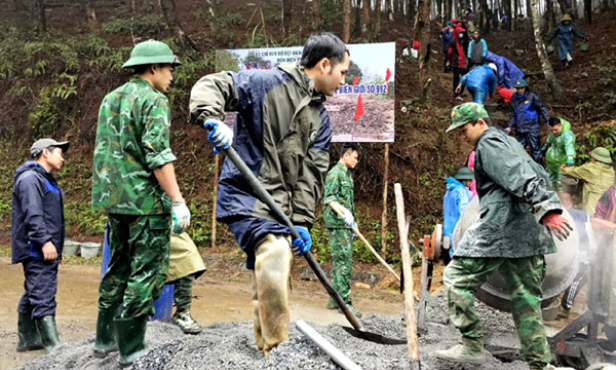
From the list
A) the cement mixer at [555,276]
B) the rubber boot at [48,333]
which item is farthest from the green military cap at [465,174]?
Result: the rubber boot at [48,333]

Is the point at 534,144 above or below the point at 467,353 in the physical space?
above

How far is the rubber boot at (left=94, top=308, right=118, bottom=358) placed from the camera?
388cm

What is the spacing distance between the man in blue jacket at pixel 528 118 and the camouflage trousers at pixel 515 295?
768 centimetres

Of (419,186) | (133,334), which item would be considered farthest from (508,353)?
(419,186)

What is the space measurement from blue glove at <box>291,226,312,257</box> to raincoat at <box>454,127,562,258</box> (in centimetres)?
114

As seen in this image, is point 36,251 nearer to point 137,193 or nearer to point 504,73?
point 137,193

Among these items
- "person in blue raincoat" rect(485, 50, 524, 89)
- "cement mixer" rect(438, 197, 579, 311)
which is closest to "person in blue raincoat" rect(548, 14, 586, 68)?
"person in blue raincoat" rect(485, 50, 524, 89)

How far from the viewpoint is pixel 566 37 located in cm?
1667

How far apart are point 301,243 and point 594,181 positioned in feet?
22.7

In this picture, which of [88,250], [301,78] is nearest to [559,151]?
[301,78]

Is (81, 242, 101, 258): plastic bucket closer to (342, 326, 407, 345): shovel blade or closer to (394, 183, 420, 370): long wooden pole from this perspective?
(342, 326, 407, 345): shovel blade

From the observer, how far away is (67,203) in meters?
13.1

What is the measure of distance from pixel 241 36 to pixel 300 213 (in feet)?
53.1

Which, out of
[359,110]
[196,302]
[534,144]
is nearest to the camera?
[196,302]
